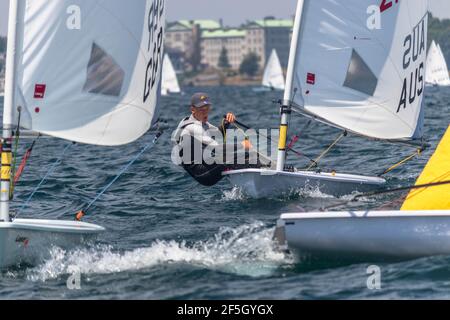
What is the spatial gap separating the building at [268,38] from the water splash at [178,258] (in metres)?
177

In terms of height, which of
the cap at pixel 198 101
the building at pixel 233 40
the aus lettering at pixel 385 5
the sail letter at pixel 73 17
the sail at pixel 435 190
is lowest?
the sail at pixel 435 190

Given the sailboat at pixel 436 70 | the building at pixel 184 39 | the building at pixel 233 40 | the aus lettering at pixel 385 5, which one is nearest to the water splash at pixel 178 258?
the aus lettering at pixel 385 5

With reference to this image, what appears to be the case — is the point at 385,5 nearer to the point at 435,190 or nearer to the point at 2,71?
the point at 435,190

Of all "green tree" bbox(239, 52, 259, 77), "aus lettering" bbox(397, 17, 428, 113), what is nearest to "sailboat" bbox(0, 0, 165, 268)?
"aus lettering" bbox(397, 17, 428, 113)

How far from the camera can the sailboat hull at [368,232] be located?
27.5ft

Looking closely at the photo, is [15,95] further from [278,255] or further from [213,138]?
[213,138]

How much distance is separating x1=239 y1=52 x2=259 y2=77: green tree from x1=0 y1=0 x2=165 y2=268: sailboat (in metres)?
160

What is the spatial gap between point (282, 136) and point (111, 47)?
10.9 ft

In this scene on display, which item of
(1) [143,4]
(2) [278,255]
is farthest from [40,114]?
(2) [278,255]

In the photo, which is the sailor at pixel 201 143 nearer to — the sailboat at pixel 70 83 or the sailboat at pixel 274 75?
the sailboat at pixel 70 83

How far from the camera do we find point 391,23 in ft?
41.4

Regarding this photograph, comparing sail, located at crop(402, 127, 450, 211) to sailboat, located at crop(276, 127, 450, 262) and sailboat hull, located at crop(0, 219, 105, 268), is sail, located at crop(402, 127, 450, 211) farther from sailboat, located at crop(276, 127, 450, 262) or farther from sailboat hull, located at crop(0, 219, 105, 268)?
sailboat hull, located at crop(0, 219, 105, 268)

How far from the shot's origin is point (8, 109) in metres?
8.61

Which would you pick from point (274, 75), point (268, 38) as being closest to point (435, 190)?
point (274, 75)
